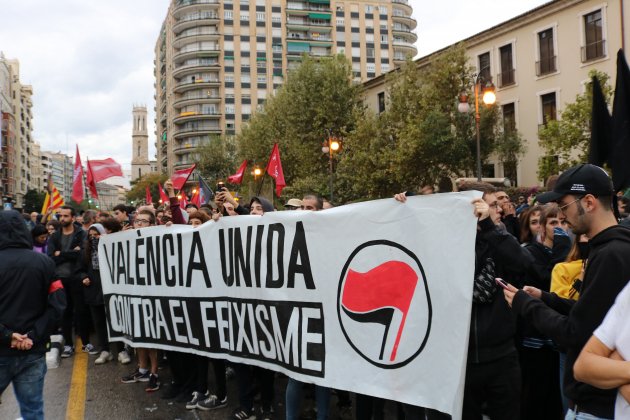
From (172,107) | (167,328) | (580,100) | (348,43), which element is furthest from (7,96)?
(167,328)

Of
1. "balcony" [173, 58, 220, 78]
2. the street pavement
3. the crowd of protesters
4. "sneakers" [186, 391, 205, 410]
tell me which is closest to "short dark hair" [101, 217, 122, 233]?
the crowd of protesters

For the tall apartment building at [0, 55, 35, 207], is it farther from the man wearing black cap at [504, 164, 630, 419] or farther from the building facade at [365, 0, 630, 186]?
the man wearing black cap at [504, 164, 630, 419]

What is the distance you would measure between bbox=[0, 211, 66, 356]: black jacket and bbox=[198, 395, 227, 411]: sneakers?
1.58 m

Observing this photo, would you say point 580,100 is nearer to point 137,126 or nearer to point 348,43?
point 348,43

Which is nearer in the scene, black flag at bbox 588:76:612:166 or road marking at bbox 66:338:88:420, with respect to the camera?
black flag at bbox 588:76:612:166

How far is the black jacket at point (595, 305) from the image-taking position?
77.8 inches

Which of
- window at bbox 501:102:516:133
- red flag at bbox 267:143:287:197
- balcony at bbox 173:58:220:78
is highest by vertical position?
balcony at bbox 173:58:220:78

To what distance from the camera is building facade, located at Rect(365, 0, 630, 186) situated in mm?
24172

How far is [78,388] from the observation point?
5.56 meters

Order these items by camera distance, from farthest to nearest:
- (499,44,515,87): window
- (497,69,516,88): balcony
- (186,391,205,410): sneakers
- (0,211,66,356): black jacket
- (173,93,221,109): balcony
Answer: (173,93,221,109): balcony → (499,44,515,87): window → (497,69,516,88): balcony → (186,391,205,410): sneakers → (0,211,66,356): black jacket

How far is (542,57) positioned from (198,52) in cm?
6514

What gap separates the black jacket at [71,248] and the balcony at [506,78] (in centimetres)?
2647

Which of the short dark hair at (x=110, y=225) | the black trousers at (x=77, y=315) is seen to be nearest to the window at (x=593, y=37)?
the short dark hair at (x=110, y=225)

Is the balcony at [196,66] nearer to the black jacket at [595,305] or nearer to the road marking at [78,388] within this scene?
the road marking at [78,388]
